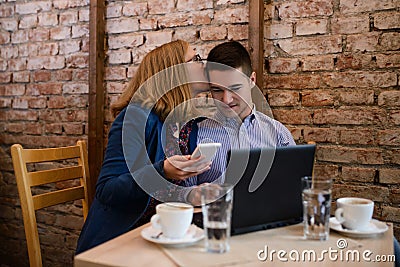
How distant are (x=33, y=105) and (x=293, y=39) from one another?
1502mm

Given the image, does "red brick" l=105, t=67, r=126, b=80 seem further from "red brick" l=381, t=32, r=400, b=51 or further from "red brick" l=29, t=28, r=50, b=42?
"red brick" l=381, t=32, r=400, b=51

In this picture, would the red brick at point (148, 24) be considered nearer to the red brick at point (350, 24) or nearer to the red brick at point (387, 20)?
the red brick at point (350, 24)

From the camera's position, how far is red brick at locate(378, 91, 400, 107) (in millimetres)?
1665

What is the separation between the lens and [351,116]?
1734mm

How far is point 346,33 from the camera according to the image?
174 cm

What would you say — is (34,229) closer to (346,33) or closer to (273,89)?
(273,89)

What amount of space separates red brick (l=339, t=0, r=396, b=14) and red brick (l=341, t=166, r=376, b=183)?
636 millimetres

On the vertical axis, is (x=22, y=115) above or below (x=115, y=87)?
below

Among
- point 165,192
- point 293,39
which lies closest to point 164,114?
point 165,192

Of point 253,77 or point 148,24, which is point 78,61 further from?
point 253,77

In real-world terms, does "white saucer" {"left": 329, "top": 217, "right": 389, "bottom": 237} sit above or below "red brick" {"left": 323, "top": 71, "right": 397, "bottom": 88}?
below

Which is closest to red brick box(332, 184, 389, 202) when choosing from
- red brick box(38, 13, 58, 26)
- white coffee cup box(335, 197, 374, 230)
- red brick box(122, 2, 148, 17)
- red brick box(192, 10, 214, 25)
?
white coffee cup box(335, 197, 374, 230)

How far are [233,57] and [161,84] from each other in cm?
36

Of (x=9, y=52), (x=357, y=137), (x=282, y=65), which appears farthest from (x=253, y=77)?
(x=9, y=52)
